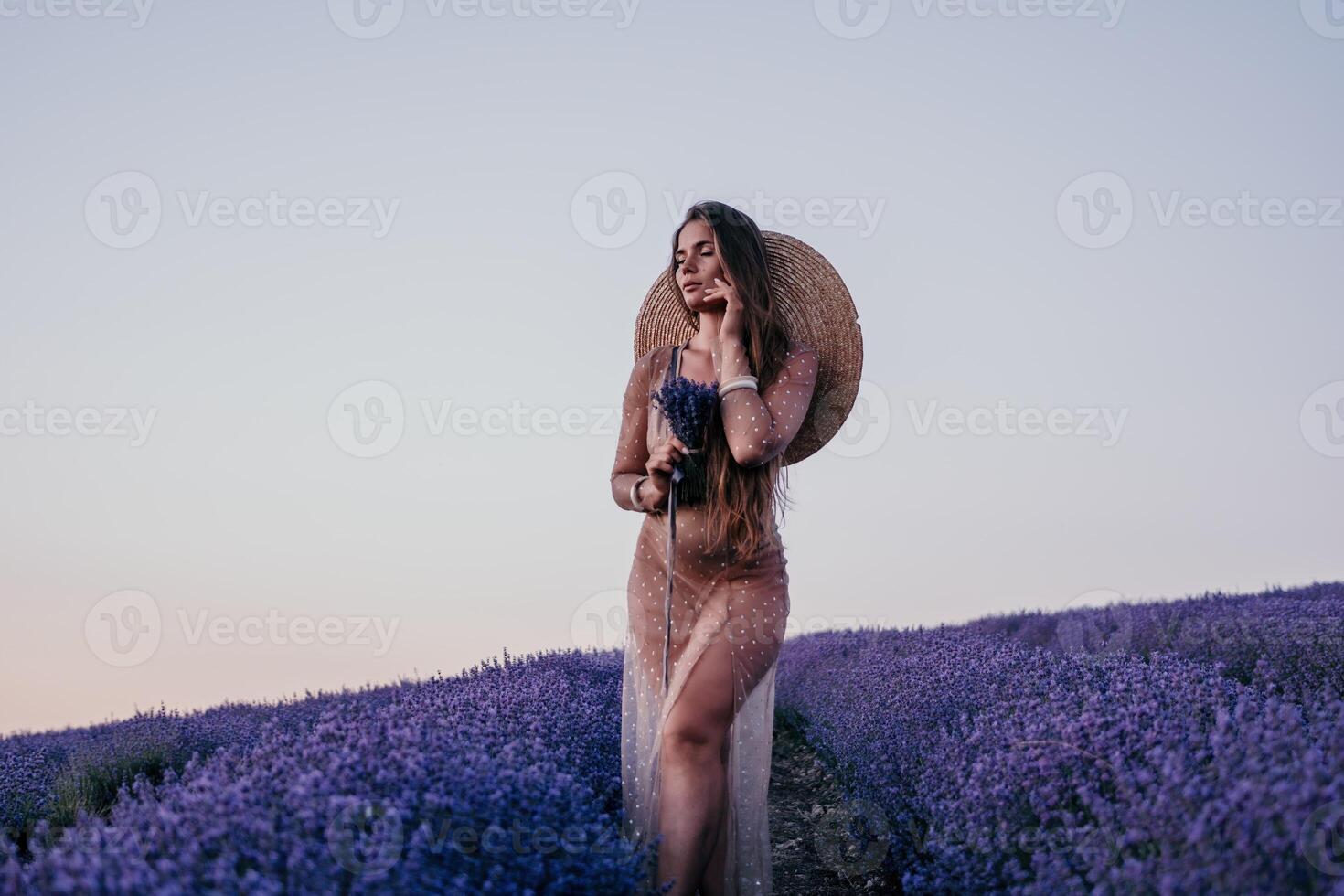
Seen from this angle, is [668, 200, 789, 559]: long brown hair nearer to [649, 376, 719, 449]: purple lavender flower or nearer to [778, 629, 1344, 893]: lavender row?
[649, 376, 719, 449]: purple lavender flower

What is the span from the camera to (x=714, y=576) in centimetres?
329

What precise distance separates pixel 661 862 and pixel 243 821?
128 cm

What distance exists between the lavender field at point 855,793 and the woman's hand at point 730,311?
1.39m

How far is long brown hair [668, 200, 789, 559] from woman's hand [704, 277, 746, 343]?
0.02m

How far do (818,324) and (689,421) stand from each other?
0.86 meters

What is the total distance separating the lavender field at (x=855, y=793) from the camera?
6.73 ft

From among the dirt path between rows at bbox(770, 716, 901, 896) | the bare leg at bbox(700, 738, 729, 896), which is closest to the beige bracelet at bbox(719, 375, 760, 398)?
the bare leg at bbox(700, 738, 729, 896)

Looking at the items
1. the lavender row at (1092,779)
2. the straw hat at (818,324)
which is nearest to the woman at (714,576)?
the straw hat at (818,324)

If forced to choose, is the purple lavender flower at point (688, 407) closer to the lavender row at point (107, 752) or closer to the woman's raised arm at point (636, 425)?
the woman's raised arm at point (636, 425)

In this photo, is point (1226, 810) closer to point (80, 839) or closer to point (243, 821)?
point (243, 821)
